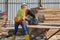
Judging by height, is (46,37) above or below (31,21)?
below

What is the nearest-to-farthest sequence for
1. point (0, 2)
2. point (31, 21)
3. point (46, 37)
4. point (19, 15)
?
point (19, 15) → point (31, 21) → point (46, 37) → point (0, 2)

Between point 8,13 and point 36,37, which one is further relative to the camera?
point 8,13

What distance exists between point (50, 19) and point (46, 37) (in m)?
1.09

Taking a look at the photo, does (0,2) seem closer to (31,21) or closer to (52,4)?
(52,4)

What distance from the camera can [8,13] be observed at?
1794 cm

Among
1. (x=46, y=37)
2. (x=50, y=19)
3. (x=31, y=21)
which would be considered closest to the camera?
(x=31, y=21)

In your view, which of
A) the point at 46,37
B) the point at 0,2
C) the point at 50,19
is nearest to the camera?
the point at 46,37

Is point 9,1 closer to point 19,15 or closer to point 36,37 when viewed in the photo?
point 36,37

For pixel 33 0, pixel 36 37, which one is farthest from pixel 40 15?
pixel 33 0

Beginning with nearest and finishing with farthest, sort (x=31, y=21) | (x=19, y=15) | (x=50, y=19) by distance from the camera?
(x=19, y=15) < (x=31, y=21) < (x=50, y=19)

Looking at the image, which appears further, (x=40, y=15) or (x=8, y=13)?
(x=8, y=13)

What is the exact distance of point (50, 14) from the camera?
459 inches

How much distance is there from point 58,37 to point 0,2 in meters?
7.89

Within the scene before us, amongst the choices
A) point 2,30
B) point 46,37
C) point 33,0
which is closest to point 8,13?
point 33,0
